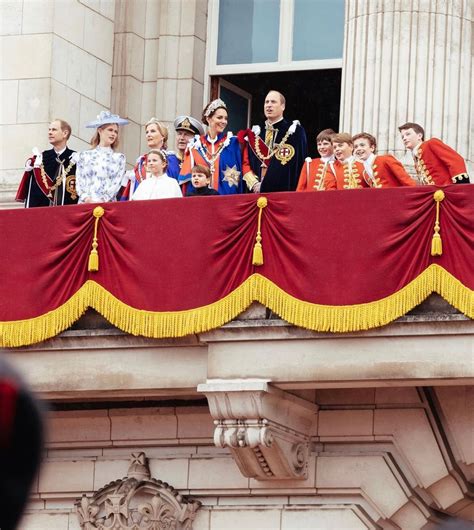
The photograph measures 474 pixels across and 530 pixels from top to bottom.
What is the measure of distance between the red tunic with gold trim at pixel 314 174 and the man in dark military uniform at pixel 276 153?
380 mm

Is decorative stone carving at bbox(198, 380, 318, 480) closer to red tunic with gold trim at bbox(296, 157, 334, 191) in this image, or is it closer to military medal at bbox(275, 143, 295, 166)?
red tunic with gold trim at bbox(296, 157, 334, 191)

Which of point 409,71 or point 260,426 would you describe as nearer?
point 260,426

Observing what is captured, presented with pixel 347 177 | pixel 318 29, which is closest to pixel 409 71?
pixel 347 177

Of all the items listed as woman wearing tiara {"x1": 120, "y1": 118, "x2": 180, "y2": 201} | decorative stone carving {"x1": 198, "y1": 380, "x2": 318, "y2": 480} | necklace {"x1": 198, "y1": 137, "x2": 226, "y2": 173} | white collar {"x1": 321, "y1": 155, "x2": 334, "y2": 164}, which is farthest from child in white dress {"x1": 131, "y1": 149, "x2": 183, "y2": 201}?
decorative stone carving {"x1": 198, "y1": 380, "x2": 318, "y2": 480}

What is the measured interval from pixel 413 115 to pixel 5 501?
43.9 feet

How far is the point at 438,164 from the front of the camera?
1233cm

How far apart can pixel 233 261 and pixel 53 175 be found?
3113 millimetres

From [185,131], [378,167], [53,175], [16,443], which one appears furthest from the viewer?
[53,175]

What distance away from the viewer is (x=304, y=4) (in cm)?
1755

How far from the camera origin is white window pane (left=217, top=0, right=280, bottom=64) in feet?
58.2

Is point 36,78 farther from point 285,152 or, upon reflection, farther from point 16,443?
point 16,443

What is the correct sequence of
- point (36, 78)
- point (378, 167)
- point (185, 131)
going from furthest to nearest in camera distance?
point (36, 78), point (185, 131), point (378, 167)

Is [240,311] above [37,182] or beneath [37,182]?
beneath

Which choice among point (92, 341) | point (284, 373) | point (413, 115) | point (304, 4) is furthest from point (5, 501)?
point (304, 4)
